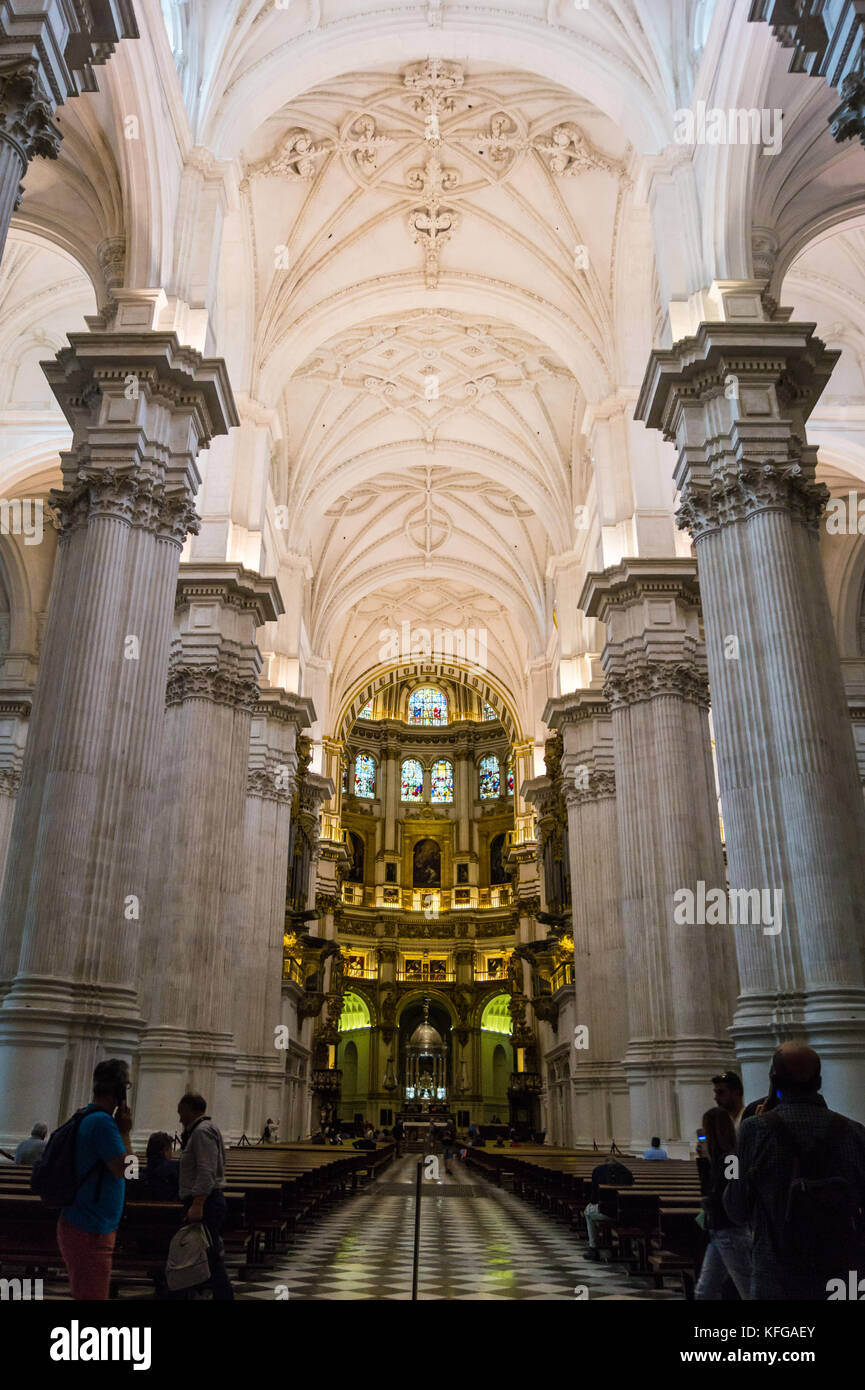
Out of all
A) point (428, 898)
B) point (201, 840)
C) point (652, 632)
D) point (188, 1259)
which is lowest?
point (188, 1259)

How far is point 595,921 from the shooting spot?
2152cm

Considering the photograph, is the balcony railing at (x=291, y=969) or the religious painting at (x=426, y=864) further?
the religious painting at (x=426, y=864)

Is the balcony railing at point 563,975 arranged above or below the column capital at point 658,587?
below

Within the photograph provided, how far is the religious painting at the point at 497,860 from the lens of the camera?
4769cm

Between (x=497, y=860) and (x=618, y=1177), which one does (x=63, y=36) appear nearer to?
(x=618, y=1177)

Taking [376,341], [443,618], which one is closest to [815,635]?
[376,341]

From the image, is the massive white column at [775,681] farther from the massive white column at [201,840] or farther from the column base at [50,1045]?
the massive white column at [201,840]

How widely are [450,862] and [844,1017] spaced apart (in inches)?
1565

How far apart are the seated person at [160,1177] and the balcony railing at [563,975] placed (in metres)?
19.9

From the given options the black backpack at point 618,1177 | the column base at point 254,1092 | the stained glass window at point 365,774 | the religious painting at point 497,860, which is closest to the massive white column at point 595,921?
the column base at point 254,1092

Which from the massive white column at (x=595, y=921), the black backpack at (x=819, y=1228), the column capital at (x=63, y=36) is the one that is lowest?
the black backpack at (x=819, y=1228)

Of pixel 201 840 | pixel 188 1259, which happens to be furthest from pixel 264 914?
pixel 188 1259

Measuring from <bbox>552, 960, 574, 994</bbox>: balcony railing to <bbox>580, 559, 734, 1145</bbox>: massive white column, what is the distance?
10261 mm

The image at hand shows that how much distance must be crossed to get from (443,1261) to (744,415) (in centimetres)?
875
